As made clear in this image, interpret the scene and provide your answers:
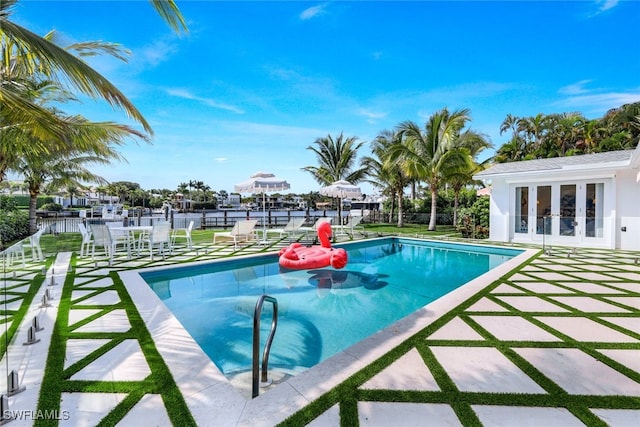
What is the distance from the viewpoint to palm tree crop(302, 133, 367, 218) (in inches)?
821

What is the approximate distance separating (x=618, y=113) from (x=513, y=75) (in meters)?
15.6

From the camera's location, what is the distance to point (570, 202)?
11.5m

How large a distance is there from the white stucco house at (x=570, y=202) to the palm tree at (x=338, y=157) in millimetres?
9122

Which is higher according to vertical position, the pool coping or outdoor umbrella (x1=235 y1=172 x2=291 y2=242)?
outdoor umbrella (x1=235 y1=172 x2=291 y2=242)

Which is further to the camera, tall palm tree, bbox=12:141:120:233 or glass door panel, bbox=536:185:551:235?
glass door panel, bbox=536:185:551:235

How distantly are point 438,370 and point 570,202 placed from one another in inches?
480

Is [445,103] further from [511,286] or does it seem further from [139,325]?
[139,325]

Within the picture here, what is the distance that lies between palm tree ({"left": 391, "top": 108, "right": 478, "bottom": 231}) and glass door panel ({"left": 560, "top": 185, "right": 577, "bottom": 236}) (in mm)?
4408

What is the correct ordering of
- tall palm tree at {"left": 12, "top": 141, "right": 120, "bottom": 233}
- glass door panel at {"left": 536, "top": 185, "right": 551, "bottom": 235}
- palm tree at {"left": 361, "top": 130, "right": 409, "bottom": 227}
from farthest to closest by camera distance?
palm tree at {"left": 361, "top": 130, "right": 409, "bottom": 227} → glass door panel at {"left": 536, "top": 185, "right": 551, "bottom": 235} → tall palm tree at {"left": 12, "top": 141, "right": 120, "bottom": 233}

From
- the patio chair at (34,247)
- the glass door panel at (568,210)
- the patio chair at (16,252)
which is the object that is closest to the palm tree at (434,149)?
the glass door panel at (568,210)

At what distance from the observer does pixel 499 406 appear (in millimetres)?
2281

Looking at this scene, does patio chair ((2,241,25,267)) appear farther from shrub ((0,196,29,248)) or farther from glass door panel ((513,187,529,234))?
glass door panel ((513,187,529,234))

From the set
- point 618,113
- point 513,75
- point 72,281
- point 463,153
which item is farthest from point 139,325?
point 618,113

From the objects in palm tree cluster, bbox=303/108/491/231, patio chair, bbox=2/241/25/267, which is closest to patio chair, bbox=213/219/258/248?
patio chair, bbox=2/241/25/267
